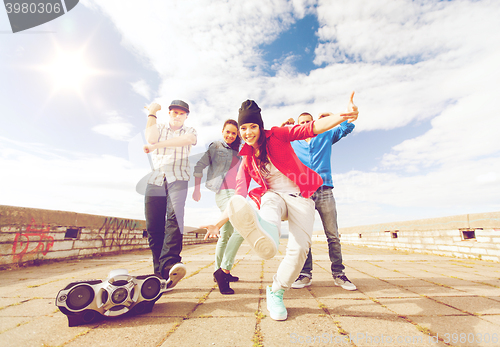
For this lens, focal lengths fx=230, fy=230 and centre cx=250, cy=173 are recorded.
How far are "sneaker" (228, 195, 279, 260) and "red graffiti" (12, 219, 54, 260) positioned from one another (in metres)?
4.82

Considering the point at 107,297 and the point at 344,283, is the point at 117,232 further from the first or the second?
the point at 344,283

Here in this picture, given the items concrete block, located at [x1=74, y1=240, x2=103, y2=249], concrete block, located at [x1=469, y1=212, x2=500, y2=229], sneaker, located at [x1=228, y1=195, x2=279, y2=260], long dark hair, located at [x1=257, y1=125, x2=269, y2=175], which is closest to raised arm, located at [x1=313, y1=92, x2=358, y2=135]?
long dark hair, located at [x1=257, y1=125, x2=269, y2=175]

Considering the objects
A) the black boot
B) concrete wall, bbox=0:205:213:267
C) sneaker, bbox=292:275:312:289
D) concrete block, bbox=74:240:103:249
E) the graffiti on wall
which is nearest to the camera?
the black boot

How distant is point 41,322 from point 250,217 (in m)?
1.69

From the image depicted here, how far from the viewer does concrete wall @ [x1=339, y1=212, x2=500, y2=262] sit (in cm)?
473

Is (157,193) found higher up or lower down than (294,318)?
higher up

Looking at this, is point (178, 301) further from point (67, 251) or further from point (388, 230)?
point (388, 230)

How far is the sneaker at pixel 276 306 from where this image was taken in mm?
1644

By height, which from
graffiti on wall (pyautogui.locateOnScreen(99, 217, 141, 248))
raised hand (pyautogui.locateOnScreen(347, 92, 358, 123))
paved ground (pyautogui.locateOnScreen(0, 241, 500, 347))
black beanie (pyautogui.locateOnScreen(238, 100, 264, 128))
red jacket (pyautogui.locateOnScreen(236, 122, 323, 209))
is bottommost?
paved ground (pyautogui.locateOnScreen(0, 241, 500, 347))

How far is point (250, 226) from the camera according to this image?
4.57 ft

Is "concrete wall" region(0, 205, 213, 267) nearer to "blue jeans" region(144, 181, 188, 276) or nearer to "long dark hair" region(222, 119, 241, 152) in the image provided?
"blue jeans" region(144, 181, 188, 276)

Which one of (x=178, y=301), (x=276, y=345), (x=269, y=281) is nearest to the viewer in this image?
(x=276, y=345)

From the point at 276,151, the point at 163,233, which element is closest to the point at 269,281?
the point at 163,233

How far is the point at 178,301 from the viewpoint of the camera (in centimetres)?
208
